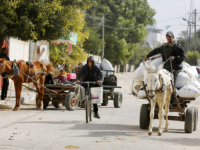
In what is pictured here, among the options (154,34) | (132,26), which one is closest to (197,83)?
(132,26)

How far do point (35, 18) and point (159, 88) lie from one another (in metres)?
10.0

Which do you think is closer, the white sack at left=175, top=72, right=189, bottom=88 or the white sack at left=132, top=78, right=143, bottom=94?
the white sack at left=175, top=72, right=189, bottom=88

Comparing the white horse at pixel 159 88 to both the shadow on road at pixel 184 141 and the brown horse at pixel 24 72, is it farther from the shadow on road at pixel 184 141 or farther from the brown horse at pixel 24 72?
the brown horse at pixel 24 72

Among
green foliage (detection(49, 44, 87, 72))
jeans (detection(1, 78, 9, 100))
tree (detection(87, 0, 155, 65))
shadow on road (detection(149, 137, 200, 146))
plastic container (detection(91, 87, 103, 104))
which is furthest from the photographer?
tree (detection(87, 0, 155, 65))

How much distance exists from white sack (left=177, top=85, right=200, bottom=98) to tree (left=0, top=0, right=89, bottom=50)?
30.1 ft

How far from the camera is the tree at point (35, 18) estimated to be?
16.9 meters

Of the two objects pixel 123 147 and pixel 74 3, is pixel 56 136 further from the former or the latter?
pixel 74 3

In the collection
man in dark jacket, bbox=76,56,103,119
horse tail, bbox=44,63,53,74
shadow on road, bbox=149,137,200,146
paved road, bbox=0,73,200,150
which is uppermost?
horse tail, bbox=44,63,53,74

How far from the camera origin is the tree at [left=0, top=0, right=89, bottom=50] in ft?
55.4

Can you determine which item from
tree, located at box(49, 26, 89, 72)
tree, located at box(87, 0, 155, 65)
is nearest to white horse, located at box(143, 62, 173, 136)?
tree, located at box(49, 26, 89, 72)

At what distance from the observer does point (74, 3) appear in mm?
19250

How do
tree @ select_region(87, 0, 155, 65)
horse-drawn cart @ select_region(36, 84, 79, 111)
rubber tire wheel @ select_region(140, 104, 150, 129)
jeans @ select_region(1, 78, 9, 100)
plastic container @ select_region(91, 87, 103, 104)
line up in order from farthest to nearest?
tree @ select_region(87, 0, 155, 65) → jeans @ select_region(1, 78, 9, 100) → horse-drawn cart @ select_region(36, 84, 79, 111) → plastic container @ select_region(91, 87, 103, 104) → rubber tire wheel @ select_region(140, 104, 150, 129)

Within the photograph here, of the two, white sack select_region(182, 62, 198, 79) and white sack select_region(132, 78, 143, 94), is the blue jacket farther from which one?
white sack select_region(182, 62, 198, 79)

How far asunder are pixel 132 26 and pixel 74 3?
→ 1804 inches
